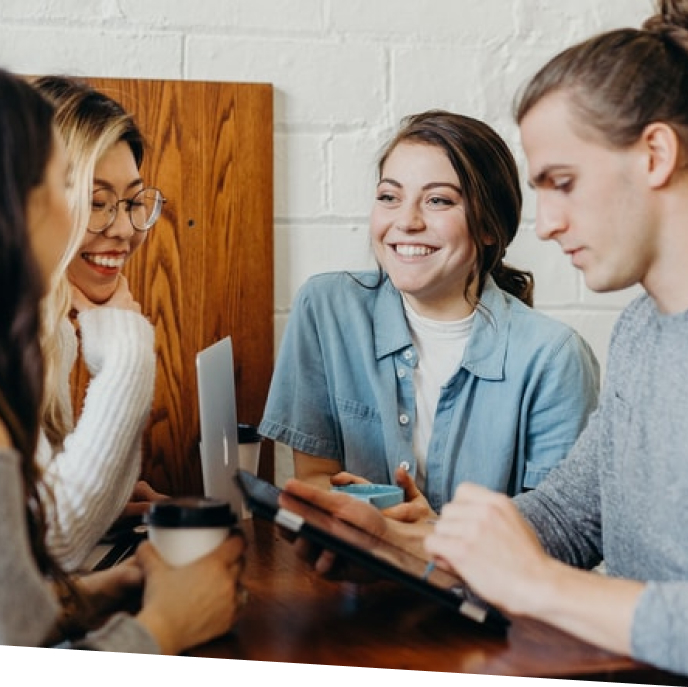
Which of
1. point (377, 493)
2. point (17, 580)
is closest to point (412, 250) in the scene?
point (377, 493)

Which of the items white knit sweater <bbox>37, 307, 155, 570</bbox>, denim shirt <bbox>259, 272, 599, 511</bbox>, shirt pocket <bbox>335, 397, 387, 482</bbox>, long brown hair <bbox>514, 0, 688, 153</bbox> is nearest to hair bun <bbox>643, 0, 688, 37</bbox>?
long brown hair <bbox>514, 0, 688, 153</bbox>

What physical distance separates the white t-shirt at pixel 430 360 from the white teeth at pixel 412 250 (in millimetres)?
50

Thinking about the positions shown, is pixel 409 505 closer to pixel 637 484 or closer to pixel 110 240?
pixel 637 484

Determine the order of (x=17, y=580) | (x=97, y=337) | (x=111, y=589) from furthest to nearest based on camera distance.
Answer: (x=97, y=337)
(x=111, y=589)
(x=17, y=580)

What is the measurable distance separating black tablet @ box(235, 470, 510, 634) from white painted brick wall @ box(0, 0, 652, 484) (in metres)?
0.26

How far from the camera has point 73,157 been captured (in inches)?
36.7

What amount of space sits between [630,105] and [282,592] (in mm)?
509

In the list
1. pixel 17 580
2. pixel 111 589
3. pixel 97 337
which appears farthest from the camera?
pixel 97 337

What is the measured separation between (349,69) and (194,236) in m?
0.22

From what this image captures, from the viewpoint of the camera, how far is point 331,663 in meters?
0.81

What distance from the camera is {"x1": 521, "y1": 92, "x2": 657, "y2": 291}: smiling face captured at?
0.90 metres

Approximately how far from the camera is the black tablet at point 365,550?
0.81m

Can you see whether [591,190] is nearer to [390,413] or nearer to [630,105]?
[630,105]

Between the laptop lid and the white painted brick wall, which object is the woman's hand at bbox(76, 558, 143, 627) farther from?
the white painted brick wall
